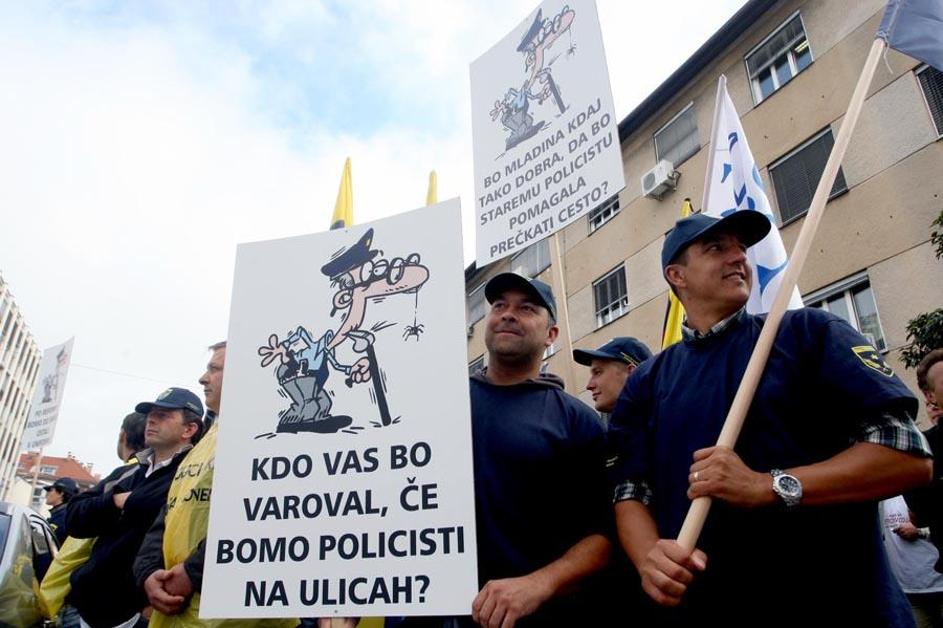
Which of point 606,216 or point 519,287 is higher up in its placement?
point 606,216

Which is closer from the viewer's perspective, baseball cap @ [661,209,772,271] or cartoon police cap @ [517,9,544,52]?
baseball cap @ [661,209,772,271]

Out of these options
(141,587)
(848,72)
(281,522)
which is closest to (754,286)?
(281,522)

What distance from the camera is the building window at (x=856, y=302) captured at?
30.9 ft

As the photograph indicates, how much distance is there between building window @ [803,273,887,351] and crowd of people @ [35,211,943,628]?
7.05 meters

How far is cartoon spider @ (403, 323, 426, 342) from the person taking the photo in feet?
6.95

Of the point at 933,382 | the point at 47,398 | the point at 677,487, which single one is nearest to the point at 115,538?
the point at 677,487

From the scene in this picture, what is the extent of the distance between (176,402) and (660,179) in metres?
11.4

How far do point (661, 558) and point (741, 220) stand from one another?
1.12 metres

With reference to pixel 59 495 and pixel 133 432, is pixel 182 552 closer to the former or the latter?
pixel 133 432

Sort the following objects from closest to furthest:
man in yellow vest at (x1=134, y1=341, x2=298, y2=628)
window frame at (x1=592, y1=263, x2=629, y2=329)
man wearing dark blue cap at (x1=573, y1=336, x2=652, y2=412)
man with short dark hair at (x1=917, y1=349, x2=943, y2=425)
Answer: man in yellow vest at (x1=134, y1=341, x2=298, y2=628) → man with short dark hair at (x1=917, y1=349, x2=943, y2=425) → man wearing dark blue cap at (x1=573, y1=336, x2=652, y2=412) → window frame at (x1=592, y1=263, x2=629, y2=329)

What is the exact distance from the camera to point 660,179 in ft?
43.5

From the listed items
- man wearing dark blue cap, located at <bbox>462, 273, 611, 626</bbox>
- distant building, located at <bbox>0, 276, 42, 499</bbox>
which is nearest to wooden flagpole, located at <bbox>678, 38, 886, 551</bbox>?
man wearing dark blue cap, located at <bbox>462, 273, 611, 626</bbox>

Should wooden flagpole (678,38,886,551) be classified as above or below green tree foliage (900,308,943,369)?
below

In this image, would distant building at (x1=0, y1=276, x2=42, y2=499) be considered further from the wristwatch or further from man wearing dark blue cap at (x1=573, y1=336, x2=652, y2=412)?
the wristwatch
